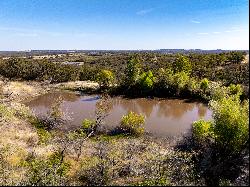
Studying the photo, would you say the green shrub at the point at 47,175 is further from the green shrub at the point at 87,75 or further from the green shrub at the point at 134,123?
the green shrub at the point at 87,75

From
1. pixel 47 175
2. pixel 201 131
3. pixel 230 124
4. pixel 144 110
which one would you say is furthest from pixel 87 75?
pixel 47 175

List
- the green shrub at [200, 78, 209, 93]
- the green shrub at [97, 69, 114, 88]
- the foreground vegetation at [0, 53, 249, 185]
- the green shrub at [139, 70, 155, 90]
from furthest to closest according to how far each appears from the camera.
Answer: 1. the green shrub at [97, 69, 114, 88]
2. the green shrub at [139, 70, 155, 90]
3. the green shrub at [200, 78, 209, 93]
4. the foreground vegetation at [0, 53, 249, 185]

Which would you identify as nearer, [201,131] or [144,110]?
[201,131]

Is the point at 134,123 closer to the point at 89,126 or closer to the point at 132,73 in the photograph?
the point at 89,126

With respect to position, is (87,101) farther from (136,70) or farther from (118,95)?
(136,70)

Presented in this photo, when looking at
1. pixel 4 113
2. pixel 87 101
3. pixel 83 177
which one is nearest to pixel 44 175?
pixel 83 177

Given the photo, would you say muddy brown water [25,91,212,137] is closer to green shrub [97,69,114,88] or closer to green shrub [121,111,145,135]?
green shrub [121,111,145,135]

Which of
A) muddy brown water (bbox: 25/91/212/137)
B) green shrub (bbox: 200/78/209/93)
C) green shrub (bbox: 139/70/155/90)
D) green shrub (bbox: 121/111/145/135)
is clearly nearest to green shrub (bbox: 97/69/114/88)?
muddy brown water (bbox: 25/91/212/137)

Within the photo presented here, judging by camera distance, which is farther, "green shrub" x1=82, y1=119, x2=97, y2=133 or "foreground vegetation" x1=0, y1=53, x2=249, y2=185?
"green shrub" x1=82, y1=119, x2=97, y2=133
